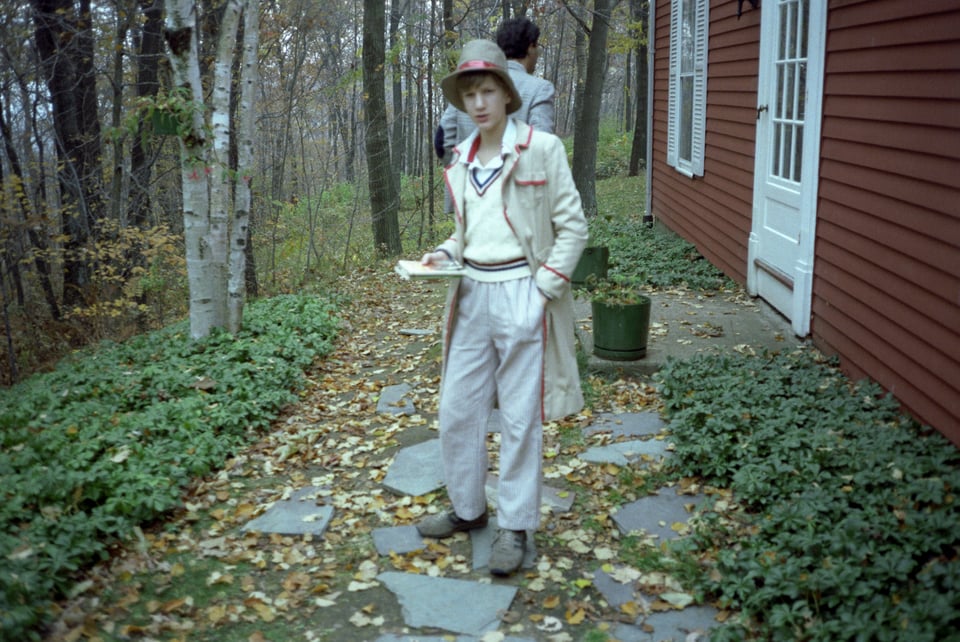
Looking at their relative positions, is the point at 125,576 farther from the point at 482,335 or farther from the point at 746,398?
the point at 746,398

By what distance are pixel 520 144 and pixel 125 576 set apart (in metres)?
2.50

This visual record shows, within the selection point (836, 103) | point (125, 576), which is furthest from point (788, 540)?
point (836, 103)

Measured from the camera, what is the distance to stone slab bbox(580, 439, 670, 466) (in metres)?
4.75

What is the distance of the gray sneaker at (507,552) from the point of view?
357cm

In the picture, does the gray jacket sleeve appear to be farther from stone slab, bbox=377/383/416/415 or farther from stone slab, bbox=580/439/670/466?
stone slab, bbox=377/383/416/415

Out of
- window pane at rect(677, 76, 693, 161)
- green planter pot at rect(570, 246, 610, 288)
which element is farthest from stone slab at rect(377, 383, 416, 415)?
window pane at rect(677, 76, 693, 161)

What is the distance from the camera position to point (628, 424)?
5.25 meters

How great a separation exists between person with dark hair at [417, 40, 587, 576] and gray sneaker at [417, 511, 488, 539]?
0.29m

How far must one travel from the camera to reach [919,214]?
4449mm

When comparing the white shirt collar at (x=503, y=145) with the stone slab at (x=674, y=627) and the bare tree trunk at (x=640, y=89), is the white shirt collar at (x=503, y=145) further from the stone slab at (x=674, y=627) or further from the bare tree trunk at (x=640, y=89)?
the bare tree trunk at (x=640, y=89)

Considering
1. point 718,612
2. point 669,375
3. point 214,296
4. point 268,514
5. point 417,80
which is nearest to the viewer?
point 718,612

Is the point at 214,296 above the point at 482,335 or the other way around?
the other way around

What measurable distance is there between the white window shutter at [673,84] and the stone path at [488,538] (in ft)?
22.6

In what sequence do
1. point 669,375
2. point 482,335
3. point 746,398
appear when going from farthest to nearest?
point 669,375 < point 746,398 < point 482,335
